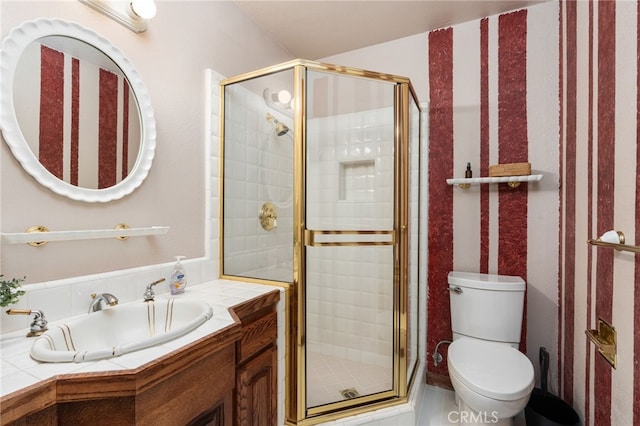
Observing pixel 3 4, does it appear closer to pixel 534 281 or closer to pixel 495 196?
pixel 495 196

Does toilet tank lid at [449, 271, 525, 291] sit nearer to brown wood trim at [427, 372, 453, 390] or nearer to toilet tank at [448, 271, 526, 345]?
toilet tank at [448, 271, 526, 345]

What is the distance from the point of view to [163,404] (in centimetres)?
79

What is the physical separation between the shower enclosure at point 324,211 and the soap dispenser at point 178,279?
34cm

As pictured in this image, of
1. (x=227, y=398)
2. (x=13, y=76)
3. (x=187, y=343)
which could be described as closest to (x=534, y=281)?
(x=227, y=398)

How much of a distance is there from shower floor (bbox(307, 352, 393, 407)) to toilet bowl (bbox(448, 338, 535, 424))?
0.40m

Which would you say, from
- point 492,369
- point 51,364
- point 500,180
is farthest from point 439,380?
point 51,364

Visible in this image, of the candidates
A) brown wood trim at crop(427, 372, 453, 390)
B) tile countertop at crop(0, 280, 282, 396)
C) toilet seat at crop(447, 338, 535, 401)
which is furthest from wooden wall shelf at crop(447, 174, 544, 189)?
tile countertop at crop(0, 280, 282, 396)

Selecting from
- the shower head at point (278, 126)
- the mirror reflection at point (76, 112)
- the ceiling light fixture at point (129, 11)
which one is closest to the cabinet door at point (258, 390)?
the mirror reflection at point (76, 112)

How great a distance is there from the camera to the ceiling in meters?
1.90

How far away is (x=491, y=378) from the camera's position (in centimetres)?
141

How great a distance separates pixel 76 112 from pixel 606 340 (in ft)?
7.35

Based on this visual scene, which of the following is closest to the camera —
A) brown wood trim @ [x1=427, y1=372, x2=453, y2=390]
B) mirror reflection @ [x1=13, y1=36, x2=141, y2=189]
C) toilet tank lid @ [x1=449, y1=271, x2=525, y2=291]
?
mirror reflection @ [x1=13, y1=36, x2=141, y2=189]

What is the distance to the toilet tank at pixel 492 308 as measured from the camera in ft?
5.85

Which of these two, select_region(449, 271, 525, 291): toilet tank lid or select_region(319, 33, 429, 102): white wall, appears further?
select_region(319, 33, 429, 102): white wall
